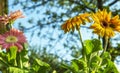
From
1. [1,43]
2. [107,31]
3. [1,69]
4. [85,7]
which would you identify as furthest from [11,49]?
[85,7]

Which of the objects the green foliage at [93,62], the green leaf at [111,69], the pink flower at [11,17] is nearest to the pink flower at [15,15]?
the pink flower at [11,17]

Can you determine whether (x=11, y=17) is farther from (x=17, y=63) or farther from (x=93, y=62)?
(x=93, y=62)

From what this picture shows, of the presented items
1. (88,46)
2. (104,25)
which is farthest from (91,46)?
(104,25)

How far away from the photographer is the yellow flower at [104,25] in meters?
1.57

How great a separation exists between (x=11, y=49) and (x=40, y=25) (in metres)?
9.56

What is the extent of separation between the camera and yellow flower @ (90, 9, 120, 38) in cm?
Result: 157

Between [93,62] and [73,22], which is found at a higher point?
[73,22]

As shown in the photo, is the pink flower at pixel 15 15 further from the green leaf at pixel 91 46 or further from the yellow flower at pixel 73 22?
the green leaf at pixel 91 46

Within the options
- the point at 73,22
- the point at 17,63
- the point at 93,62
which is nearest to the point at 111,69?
the point at 93,62

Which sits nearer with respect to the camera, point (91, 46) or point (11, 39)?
point (11, 39)

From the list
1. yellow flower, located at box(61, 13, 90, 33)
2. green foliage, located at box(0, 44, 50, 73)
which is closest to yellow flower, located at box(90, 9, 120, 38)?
yellow flower, located at box(61, 13, 90, 33)

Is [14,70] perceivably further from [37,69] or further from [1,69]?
[1,69]

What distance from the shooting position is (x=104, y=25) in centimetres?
163

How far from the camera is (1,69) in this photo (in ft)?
5.80
